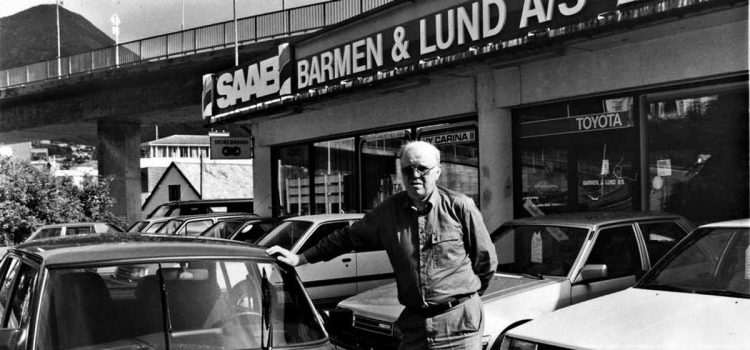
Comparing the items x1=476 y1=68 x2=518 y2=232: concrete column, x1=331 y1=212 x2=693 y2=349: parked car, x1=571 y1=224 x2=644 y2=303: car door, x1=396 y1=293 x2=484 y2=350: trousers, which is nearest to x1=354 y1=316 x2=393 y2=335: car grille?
x1=331 y1=212 x2=693 y2=349: parked car

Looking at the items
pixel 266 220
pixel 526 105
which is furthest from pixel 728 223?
pixel 266 220

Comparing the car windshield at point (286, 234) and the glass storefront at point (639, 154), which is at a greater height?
the glass storefront at point (639, 154)

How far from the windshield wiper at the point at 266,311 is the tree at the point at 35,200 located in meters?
15.8

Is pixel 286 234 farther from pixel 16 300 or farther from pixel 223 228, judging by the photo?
pixel 16 300

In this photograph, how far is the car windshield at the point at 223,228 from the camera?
37.7ft

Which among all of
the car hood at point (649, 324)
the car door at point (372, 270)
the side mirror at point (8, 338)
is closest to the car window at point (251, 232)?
the car door at point (372, 270)

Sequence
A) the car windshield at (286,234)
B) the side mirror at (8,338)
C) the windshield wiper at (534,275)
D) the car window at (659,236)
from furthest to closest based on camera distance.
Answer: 1. the car windshield at (286,234)
2. the car window at (659,236)
3. the windshield wiper at (534,275)
4. the side mirror at (8,338)

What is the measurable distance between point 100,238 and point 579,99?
24.8ft

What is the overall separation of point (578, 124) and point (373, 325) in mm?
5780

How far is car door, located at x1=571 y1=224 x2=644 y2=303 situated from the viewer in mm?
5578

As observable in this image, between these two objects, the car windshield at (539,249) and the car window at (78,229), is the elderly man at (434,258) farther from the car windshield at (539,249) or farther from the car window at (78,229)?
the car window at (78,229)

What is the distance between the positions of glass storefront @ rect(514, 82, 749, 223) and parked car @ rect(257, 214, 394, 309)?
2965 millimetres

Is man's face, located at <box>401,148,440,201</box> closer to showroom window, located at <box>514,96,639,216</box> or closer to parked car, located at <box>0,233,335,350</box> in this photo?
parked car, located at <box>0,233,335,350</box>

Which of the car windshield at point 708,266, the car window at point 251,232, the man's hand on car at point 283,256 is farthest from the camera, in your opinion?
the car window at point 251,232
